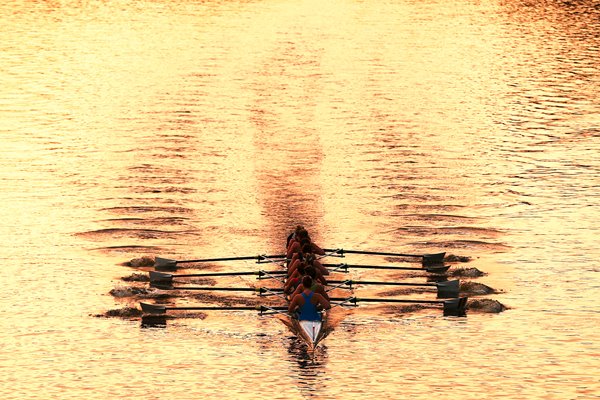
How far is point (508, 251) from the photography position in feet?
150

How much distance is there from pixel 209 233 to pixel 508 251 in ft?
35.4

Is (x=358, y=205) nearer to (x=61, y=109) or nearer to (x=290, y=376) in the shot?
(x=290, y=376)

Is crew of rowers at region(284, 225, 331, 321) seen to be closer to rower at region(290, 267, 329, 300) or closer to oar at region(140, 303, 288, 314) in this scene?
rower at region(290, 267, 329, 300)

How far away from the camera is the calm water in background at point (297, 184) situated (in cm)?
3534

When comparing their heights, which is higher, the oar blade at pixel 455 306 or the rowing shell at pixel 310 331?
the oar blade at pixel 455 306

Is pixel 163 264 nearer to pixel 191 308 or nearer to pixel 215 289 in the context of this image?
pixel 215 289

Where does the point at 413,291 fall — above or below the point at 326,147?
below

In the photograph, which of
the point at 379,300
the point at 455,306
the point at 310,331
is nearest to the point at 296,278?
the point at 379,300

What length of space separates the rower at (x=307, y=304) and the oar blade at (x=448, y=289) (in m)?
4.19

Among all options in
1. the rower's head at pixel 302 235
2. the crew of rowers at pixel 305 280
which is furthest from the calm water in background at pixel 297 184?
the rower's head at pixel 302 235

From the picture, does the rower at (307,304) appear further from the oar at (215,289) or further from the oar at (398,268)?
the oar at (398,268)

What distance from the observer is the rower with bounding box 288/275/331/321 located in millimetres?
35450

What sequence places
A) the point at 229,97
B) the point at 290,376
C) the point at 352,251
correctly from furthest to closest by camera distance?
the point at 229,97 → the point at 352,251 → the point at 290,376

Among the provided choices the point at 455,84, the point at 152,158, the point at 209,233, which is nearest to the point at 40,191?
the point at 152,158
